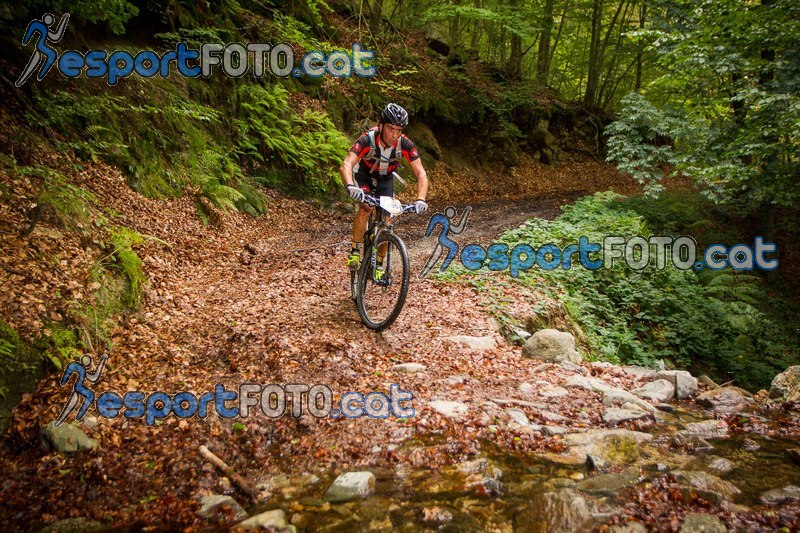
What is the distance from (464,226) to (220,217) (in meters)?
5.78

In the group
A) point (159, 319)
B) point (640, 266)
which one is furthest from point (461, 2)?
point (159, 319)

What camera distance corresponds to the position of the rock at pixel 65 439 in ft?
10.9

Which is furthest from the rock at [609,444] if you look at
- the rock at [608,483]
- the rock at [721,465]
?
the rock at [721,465]

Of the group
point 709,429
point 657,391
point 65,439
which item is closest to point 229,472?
point 65,439

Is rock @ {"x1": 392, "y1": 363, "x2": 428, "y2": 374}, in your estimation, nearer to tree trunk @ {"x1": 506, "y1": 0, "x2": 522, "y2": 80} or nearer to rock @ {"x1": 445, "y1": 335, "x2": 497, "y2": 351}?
rock @ {"x1": 445, "y1": 335, "x2": 497, "y2": 351}

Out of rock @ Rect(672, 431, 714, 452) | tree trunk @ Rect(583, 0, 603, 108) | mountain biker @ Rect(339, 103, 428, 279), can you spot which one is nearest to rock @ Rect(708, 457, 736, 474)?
rock @ Rect(672, 431, 714, 452)

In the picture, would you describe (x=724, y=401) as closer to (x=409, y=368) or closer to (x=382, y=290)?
(x=409, y=368)

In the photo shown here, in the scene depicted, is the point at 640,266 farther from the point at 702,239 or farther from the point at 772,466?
the point at 772,466

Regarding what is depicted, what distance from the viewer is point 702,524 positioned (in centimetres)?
254

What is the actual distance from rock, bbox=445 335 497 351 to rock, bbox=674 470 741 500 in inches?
110

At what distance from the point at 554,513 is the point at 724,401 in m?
3.27

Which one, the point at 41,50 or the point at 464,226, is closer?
the point at 41,50

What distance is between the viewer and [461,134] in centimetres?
1944

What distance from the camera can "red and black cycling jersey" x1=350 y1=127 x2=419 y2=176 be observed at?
17.8 feet
